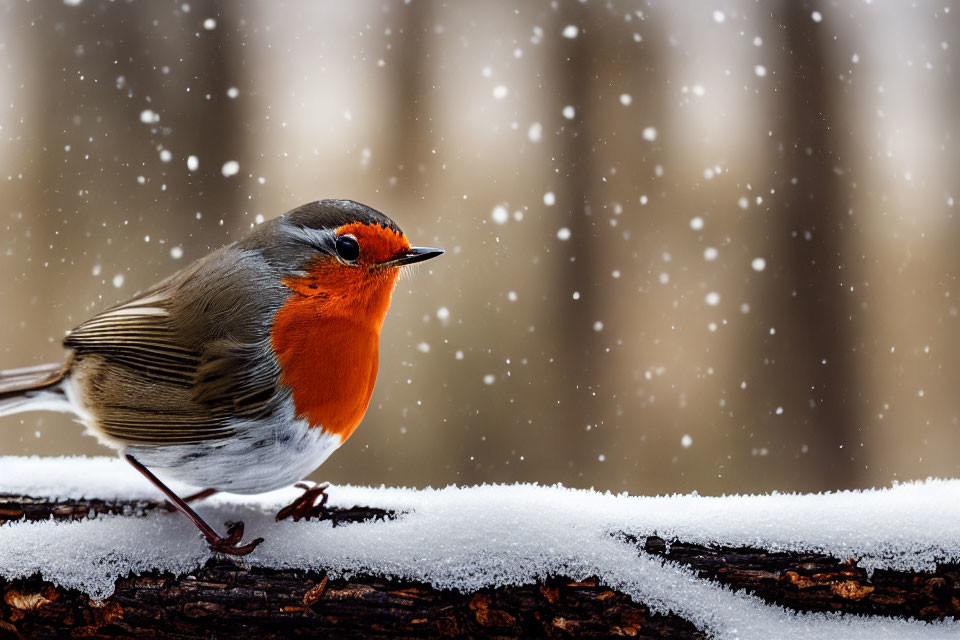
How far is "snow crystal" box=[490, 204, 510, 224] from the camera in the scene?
2.56 metres

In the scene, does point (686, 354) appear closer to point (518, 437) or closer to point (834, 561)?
point (518, 437)

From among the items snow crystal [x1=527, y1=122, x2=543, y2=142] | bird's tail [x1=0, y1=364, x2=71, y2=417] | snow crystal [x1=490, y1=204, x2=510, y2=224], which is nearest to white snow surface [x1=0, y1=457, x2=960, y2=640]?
bird's tail [x1=0, y1=364, x2=71, y2=417]

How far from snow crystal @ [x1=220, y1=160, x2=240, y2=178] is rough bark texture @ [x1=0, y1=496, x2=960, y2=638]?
144 centimetres

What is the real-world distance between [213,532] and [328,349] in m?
0.29

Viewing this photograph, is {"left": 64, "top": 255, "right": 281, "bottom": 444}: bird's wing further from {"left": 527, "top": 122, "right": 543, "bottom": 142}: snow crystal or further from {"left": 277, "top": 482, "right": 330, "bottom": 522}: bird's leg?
{"left": 527, "top": 122, "right": 543, "bottom": 142}: snow crystal

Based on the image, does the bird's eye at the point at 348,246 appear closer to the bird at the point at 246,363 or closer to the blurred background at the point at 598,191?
the bird at the point at 246,363

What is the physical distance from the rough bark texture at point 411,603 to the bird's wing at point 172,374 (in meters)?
0.20

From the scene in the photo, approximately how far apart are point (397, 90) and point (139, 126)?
796mm

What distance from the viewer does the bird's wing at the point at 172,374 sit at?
3.27ft

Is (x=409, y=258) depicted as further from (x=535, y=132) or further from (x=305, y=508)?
(x=535, y=132)

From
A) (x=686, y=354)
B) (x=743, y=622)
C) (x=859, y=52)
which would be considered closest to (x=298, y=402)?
(x=743, y=622)

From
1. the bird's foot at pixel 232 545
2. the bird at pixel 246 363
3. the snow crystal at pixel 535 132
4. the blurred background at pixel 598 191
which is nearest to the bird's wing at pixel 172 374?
the bird at pixel 246 363

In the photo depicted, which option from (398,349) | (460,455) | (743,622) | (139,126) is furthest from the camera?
(460,455)

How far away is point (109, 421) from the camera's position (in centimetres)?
104
